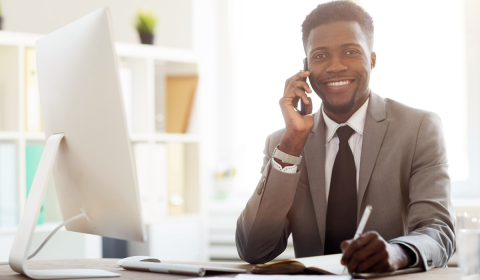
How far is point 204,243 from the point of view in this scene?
2592 mm

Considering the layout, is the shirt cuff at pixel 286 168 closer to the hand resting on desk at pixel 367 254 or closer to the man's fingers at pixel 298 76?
the man's fingers at pixel 298 76

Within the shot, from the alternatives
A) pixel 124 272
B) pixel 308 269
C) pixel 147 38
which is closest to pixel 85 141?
pixel 124 272

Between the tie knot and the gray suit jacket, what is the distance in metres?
0.06

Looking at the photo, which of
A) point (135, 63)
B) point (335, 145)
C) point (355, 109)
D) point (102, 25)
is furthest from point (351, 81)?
point (135, 63)

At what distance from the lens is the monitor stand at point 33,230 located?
0.94 metres

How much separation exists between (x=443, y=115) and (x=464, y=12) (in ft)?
2.00

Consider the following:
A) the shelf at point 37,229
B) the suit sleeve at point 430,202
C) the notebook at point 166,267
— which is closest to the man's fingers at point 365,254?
the suit sleeve at point 430,202

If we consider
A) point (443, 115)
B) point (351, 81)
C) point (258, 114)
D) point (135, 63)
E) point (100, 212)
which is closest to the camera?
point (100, 212)

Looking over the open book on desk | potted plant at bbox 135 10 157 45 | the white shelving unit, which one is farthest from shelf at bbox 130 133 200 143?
→ the open book on desk

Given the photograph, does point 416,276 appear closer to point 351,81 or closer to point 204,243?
point 351,81

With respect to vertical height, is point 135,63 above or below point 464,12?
below

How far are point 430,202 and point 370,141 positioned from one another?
26 centimetres

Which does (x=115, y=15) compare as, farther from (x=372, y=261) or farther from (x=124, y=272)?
(x=372, y=261)

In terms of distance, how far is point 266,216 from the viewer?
1.33m
